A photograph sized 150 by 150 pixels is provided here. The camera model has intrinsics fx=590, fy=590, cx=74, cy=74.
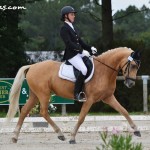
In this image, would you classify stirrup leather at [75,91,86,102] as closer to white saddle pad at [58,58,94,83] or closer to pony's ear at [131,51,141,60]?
white saddle pad at [58,58,94,83]

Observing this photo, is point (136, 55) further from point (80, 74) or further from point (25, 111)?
point (25, 111)

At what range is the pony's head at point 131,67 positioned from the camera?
9102mm

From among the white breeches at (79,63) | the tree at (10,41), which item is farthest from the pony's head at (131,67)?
the tree at (10,41)

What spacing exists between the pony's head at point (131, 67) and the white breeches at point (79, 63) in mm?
648

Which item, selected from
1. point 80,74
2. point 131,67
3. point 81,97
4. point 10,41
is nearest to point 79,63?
point 80,74

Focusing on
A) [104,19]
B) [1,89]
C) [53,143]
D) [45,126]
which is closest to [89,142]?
[53,143]

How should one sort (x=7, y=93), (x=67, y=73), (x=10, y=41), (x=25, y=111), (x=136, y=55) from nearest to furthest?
1. (x=136, y=55)
2. (x=67, y=73)
3. (x=25, y=111)
4. (x=7, y=93)
5. (x=10, y=41)

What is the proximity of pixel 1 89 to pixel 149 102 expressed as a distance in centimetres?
475

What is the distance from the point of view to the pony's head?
9102mm

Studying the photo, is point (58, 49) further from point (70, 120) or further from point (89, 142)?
point (89, 142)

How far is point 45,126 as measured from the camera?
12.1m

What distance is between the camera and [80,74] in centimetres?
938

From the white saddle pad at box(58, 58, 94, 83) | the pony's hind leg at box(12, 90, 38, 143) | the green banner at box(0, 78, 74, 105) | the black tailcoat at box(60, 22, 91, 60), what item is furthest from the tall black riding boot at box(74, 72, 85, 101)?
the green banner at box(0, 78, 74, 105)

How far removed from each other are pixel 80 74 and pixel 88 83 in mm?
195
